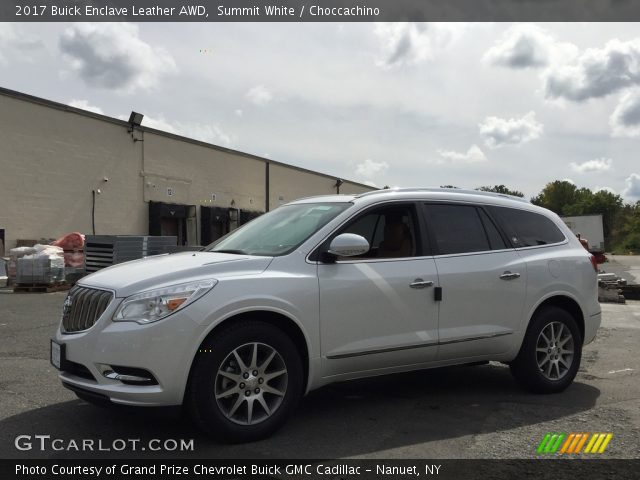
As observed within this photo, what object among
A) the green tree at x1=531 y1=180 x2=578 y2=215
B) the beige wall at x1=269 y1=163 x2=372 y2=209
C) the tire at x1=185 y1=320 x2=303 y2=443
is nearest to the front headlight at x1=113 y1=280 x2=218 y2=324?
the tire at x1=185 y1=320 x2=303 y2=443

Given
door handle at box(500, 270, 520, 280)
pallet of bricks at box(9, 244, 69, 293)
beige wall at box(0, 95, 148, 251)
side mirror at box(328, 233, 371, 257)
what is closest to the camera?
side mirror at box(328, 233, 371, 257)

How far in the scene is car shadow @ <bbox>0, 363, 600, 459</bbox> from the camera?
13.0 feet

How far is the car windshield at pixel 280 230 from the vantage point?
15.5 ft

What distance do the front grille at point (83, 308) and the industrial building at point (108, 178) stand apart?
52.2ft

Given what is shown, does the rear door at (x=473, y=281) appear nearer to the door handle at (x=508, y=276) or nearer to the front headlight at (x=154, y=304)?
the door handle at (x=508, y=276)

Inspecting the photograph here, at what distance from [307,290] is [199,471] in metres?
1.40

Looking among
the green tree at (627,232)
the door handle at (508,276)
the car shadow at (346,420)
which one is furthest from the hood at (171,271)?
the green tree at (627,232)

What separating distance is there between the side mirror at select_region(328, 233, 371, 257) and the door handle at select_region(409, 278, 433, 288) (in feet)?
2.05

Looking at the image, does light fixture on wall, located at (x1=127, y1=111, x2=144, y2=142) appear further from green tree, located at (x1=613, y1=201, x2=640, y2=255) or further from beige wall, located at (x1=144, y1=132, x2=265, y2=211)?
green tree, located at (x1=613, y1=201, x2=640, y2=255)

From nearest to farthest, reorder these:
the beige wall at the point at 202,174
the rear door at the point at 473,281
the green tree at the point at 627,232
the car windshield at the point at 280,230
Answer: the car windshield at the point at 280,230, the rear door at the point at 473,281, the beige wall at the point at 202,174, the green tree at the point at 627,232

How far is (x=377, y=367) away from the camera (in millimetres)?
4715

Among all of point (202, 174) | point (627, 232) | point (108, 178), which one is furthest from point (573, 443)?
point (627, 232)

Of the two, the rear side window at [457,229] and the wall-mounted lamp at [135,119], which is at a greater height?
the wall-mounted lamp at [135,119]

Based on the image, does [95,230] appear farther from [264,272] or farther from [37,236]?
[264,272]
